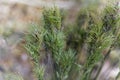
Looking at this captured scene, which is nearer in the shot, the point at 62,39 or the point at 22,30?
the point at 62,39

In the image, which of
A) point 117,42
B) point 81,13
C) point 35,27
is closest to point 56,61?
point 35,27

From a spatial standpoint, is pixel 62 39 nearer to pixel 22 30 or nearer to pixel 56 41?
pixel 56 41

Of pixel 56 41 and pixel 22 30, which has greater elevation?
pixel 56 41

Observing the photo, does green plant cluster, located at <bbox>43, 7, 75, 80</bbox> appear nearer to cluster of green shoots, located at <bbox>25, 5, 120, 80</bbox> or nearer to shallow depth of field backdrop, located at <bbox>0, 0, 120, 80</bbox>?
cluster of green shoots, located at <bbox>25, 5, 120, 80</bbox>

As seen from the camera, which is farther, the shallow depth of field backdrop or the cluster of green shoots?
the shallow depth of field backdrop

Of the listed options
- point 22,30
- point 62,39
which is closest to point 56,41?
point 62,39

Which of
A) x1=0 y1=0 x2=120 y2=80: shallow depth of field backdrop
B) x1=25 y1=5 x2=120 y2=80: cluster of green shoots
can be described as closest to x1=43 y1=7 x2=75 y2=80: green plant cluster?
x1=25 y1=5 x2=120 y2=80: cluster of green shoots

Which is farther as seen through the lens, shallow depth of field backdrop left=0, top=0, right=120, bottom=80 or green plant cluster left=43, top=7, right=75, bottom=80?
shallow depth of field backdrop left=0, top=0, right=120, bottom=80

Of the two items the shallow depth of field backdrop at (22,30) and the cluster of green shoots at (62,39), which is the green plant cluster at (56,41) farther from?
the shallow depth of field backdrop at (22,30)

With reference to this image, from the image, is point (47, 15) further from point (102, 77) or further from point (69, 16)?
point (69, 16)
